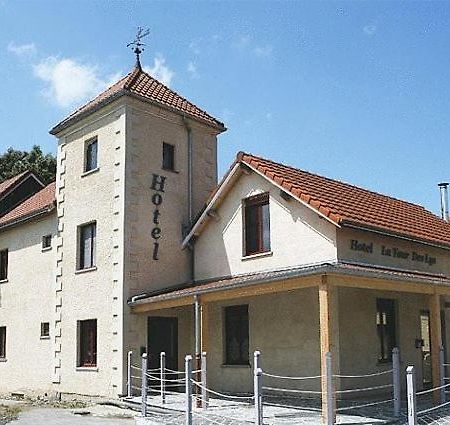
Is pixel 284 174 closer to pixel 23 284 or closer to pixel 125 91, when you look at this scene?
pixel 125 91

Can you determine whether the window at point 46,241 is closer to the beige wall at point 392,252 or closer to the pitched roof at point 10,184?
the pitched roof at point 10,184

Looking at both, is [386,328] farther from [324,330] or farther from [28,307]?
[28,307]

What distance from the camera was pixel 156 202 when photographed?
18062 mm

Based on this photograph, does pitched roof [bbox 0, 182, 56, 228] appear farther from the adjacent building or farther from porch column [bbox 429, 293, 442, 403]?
porch column [bbox 429, 293, 442, 403]

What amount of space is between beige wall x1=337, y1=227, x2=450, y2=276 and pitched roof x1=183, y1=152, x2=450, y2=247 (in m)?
0.29

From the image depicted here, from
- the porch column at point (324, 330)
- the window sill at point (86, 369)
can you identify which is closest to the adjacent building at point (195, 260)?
the window sill at point (86, 369)

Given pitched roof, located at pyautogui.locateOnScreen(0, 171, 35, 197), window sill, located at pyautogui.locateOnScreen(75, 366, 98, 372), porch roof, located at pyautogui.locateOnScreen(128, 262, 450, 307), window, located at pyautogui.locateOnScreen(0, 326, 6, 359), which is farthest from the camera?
pitched roof, located at pyautogui.locateOnScreen(0, 171, 35, 197)

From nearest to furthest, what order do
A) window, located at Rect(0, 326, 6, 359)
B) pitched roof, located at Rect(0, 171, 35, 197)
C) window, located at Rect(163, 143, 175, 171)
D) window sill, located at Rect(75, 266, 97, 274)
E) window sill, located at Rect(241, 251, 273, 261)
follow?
window sill, located at Rect(241, 251, 273, 261), window sill, located at Rect(75, 266, 97, 274), window, located at Rect(163, 143, 175, 171), window, located at Rect(0, 326, 6, 359), pitched roof, located at Rect(0, 171, 35, 197)

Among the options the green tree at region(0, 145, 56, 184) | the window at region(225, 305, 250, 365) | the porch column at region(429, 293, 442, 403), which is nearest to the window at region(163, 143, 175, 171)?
the window at region(225, 305, 250, 365)

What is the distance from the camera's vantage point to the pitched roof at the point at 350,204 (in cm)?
1476

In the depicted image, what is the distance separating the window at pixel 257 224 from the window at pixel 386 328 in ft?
10.6

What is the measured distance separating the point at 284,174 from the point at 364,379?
17.1 ft

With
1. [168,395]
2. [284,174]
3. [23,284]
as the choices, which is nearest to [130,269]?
[168,395]

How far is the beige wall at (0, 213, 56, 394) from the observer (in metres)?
19.9
